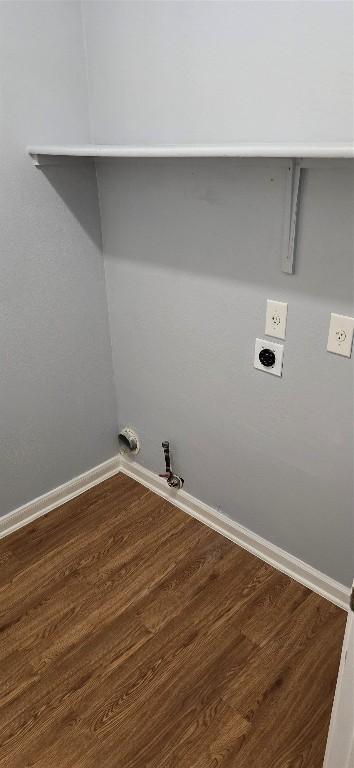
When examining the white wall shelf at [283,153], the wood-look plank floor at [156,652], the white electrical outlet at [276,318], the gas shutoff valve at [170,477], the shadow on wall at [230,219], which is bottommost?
the wood-look plank floor at [156,652]

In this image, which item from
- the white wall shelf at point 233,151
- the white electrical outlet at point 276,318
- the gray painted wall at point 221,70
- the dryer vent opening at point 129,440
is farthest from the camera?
the dryer vent opening at point 129,440

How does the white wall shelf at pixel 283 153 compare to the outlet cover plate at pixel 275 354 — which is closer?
the white wall shelf at pixel 283 153

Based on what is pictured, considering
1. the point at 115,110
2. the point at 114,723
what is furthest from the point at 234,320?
the point at 114,723

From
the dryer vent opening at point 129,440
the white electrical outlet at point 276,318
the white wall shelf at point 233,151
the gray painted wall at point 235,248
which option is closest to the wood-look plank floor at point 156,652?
the gray painted wall at point 235,248

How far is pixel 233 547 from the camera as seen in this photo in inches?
77.1

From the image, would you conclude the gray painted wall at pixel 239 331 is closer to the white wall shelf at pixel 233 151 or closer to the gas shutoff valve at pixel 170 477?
the gas shutoff valve at pixel 170 477

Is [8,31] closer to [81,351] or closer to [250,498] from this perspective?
[81,351]

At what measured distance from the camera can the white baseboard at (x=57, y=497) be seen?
2.07 metres

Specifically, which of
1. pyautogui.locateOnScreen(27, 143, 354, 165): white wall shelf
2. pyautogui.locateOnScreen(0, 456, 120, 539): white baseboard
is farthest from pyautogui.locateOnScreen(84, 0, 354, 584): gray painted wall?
pyautogui.locateOnScreen(0, 456, 120, 539): white baseboard

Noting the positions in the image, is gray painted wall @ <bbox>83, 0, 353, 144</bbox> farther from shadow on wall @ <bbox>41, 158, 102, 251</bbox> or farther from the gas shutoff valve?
the gas shutoff valve

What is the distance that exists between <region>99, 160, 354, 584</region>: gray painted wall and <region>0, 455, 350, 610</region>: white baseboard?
0.16 feet

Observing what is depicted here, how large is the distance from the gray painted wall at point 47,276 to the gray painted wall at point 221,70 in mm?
147

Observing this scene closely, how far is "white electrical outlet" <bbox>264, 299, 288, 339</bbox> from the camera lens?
1.47 metres

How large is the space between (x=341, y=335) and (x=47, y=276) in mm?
1079
